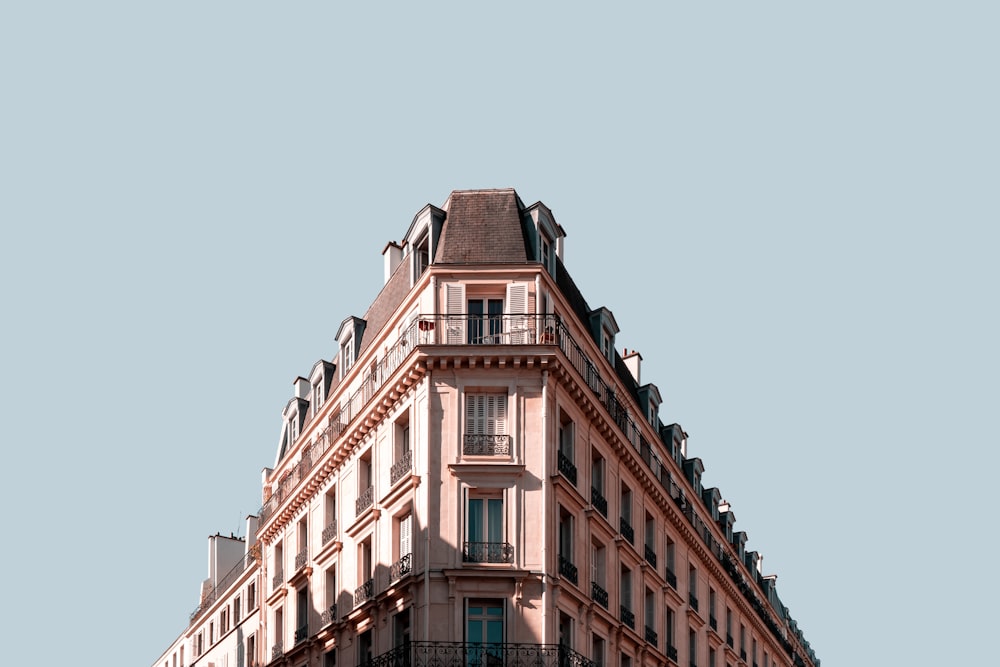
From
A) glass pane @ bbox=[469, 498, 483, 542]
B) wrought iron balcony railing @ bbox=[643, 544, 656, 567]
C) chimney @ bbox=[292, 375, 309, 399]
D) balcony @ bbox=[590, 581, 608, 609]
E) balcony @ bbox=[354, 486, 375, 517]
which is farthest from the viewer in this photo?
chimney @ bbox=[292, 375, 309, 399]

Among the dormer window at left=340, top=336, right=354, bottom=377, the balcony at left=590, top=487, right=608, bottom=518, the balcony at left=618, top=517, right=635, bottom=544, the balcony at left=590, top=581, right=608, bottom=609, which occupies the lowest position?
the balcony at left=590, top=581, right=608, bottom=609

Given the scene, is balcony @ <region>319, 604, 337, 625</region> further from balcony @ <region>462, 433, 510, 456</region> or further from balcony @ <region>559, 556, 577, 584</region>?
balcony @ <region>462, 433, 510, 456</region>

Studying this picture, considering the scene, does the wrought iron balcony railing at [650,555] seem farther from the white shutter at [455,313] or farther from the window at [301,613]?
the white shutter at [455,313]

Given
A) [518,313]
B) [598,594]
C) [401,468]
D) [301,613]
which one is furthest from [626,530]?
[301,613]

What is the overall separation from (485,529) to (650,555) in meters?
9.81

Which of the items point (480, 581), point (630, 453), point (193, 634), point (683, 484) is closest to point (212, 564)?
point (193, 634)

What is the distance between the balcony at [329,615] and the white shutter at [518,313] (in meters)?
9.53

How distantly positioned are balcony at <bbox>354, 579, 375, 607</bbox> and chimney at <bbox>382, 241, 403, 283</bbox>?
365 inches

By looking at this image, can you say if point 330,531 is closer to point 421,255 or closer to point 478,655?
point 421,255

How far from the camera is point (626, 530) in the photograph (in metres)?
37.4

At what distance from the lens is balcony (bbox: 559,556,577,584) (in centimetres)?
3180

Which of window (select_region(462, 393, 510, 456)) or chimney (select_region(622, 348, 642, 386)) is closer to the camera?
window (select_region(462, 393, 510, 456))

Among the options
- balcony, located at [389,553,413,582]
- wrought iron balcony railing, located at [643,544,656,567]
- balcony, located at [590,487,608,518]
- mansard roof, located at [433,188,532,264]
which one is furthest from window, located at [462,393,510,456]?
wrought iron balcony railing, located at [643,544,656,567]

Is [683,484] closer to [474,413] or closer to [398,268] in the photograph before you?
[398,268]
